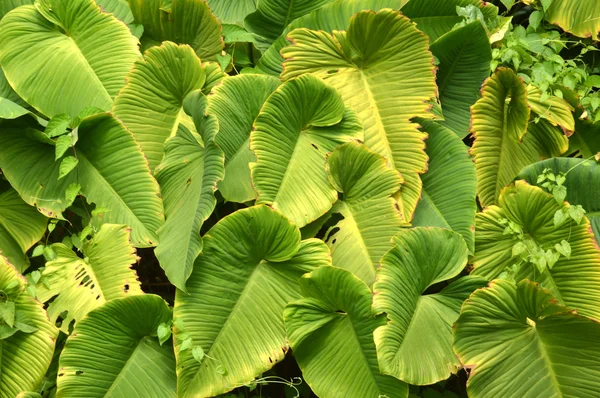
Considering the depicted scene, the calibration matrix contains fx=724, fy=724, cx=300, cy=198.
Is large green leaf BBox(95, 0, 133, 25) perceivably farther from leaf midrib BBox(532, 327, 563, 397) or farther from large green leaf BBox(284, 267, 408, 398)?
leaf midrib BBox(532, 327, 563, 397)

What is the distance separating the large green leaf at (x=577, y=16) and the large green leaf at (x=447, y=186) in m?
0.51

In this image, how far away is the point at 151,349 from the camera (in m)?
1.49

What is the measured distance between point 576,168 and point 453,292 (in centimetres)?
40

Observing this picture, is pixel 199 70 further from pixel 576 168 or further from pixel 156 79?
pixel 576 168

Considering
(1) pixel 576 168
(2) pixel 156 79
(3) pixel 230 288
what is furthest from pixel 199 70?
(1) pixel 576 168

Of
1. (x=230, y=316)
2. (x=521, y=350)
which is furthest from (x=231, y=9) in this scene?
(x=521, y=350)

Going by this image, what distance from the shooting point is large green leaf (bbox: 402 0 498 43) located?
1796 millimetres

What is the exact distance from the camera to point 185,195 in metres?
1.56

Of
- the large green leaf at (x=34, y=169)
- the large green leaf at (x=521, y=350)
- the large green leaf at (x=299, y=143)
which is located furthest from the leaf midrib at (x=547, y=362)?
the large green leaf at (x=34, y=169)

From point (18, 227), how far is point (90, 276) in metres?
0.24

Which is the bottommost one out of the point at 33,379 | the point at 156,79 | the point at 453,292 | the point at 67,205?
the point at 33,379

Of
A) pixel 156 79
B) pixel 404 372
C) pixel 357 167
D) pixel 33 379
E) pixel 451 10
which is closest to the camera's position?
pixel 404 372

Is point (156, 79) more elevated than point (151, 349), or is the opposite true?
point (156, 79)

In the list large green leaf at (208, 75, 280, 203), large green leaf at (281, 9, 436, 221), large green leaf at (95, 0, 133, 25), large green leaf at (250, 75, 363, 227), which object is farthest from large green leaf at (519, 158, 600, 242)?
large green leaf at (95, 0, 133, 25)
